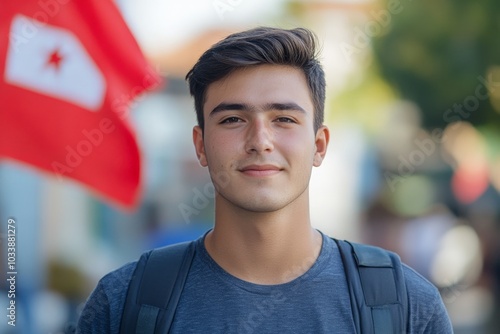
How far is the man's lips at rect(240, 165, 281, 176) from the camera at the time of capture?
3.42 meters

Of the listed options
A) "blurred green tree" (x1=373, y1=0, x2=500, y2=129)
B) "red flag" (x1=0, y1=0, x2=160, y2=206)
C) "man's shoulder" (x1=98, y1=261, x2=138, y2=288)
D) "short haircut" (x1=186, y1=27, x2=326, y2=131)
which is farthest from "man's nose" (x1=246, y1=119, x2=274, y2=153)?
"blurred green tree" (x1=373, y1=0, x2=500, y2=129)

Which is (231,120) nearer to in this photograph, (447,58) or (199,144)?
(199,144)

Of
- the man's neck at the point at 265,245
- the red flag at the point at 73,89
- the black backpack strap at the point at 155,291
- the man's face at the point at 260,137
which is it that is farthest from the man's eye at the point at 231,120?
the red flag at the point at 73,89

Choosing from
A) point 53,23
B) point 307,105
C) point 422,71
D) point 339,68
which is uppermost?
point 339,68

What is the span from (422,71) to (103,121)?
38.6 ft

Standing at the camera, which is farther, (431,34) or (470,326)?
(431,34)

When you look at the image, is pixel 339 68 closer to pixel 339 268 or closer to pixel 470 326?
pixel 470 326

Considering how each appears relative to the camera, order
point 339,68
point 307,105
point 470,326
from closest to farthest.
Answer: point 307,105 → point 470,326 → point 339,68

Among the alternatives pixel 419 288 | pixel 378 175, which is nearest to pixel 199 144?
pixel 419 288

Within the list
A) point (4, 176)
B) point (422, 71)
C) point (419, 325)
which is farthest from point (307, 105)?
point (422, 71)

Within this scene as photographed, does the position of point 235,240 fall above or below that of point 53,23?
below

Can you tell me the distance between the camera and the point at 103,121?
5.06 m

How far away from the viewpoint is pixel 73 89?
5.08 m

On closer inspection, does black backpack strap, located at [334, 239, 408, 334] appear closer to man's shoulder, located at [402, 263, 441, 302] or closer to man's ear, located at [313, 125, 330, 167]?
man's shoulder, located at [402, 263, 441, 302]
